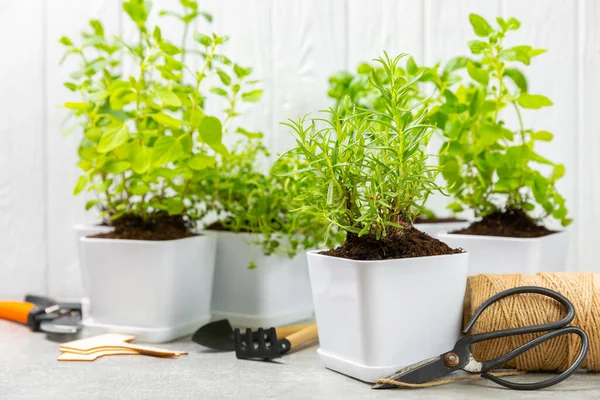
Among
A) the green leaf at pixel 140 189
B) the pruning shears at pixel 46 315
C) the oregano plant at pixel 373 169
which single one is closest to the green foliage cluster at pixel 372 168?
the oregano plant at pixel 373 169

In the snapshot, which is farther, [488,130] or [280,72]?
[280,72]

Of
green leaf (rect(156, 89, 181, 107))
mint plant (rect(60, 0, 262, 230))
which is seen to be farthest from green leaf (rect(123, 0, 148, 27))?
green leaf (rect(156, 89, 181, 107))

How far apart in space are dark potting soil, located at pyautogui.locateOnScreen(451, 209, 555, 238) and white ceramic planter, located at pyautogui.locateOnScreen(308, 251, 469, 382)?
8.5 inches

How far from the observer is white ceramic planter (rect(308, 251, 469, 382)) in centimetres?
75

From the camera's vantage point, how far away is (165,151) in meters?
1.00

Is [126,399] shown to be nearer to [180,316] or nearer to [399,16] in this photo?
[180,316]

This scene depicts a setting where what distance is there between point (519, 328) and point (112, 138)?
62 centimetres

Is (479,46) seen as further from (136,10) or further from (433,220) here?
(136,10)

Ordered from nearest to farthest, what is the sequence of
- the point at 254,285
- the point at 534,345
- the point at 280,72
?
the point at 534,345, the point at 254,285, the point at 280,72

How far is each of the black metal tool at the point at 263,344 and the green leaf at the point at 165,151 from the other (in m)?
0.27

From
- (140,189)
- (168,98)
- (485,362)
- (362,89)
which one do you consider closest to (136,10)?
(168,98)

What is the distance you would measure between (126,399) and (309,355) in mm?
304

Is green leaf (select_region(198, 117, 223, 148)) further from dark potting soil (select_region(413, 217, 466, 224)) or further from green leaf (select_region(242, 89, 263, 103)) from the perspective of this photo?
dark potting soil (select_region(413, 217, 466, 224))

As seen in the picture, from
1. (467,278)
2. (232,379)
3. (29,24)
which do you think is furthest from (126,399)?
(29,24)
